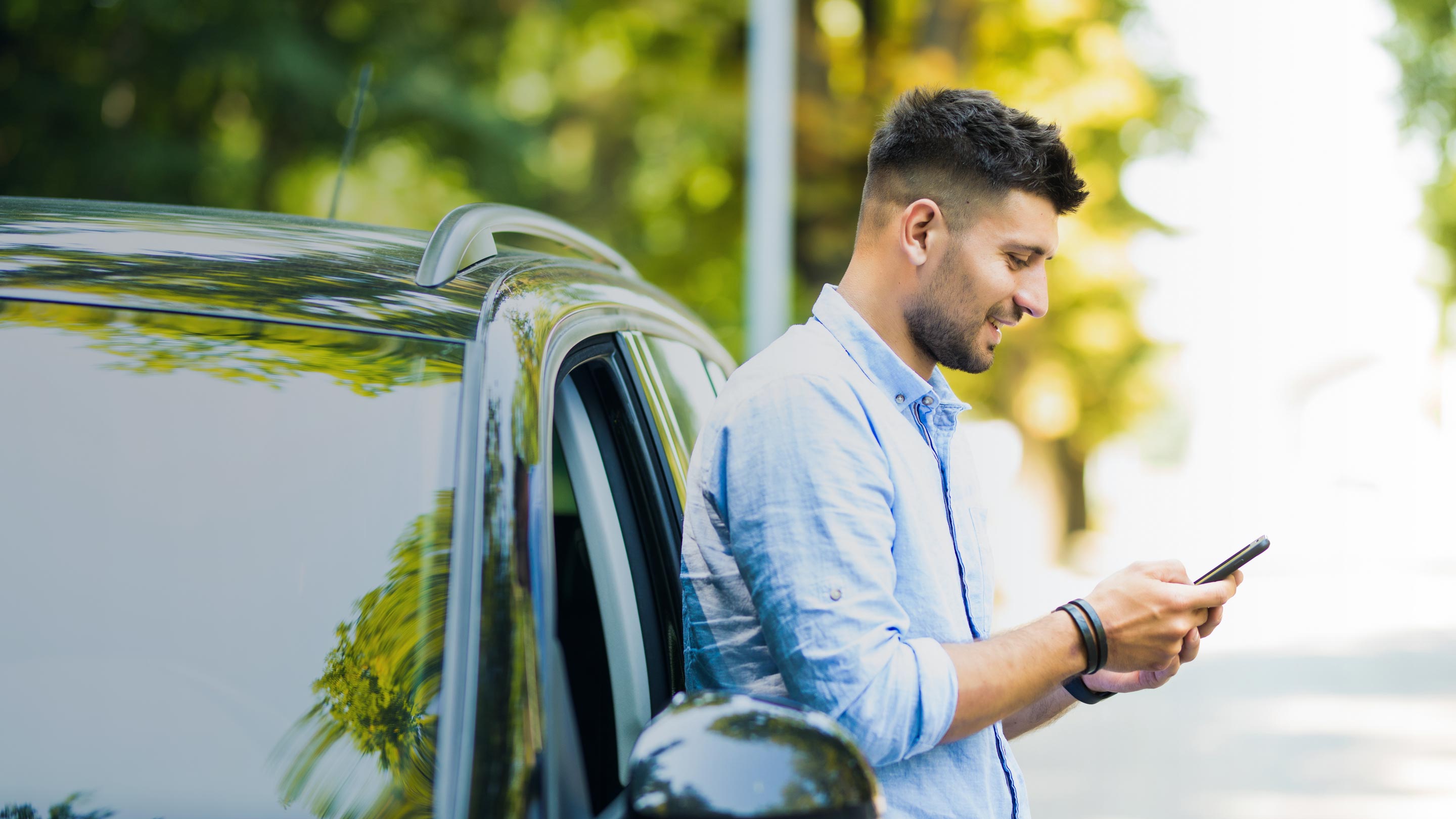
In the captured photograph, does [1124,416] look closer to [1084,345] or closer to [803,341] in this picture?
[1084,345]

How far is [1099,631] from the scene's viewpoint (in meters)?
1.88

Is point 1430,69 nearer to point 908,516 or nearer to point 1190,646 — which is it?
point 1190,646

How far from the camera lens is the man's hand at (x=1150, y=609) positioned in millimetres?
1914

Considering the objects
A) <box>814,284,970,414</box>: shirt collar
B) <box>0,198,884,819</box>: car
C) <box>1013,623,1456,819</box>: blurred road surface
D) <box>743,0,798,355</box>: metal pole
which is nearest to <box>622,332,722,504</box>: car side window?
<box>814,284,970,414</box>: shirt collar

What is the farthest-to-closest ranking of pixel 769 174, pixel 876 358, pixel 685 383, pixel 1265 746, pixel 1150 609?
pixel 769 174 → pixel 1265 746 → pixel 685 383 → pixel 876 358 → pixel 1150 609

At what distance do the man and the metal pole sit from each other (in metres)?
6.31

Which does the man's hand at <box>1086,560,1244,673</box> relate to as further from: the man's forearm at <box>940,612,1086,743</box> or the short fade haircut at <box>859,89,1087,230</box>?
the short fade haircut at <box>859,89,1087,230</box>

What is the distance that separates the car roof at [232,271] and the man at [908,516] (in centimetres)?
42

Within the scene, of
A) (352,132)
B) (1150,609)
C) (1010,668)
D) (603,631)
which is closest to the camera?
(1010,668)

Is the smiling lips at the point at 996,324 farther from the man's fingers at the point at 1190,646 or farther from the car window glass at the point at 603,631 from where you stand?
the car window glass at the point at 603,631

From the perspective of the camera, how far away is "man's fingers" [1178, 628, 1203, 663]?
2.08m

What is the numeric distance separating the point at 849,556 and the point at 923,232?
597 millimetres

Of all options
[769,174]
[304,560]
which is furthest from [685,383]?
[769,174]

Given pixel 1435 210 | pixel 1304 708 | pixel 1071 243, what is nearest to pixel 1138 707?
pixel 1304 708
